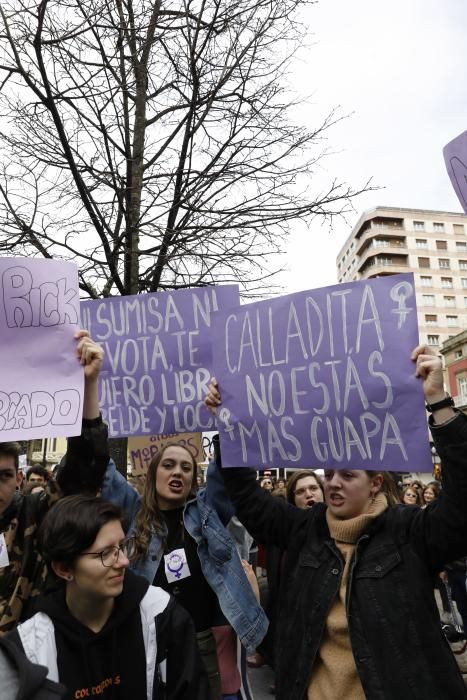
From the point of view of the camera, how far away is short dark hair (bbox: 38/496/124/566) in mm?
1797

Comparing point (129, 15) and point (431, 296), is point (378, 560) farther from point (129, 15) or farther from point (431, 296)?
point (431, 296)

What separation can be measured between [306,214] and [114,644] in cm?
478

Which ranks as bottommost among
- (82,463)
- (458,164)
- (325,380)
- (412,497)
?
(412,497)

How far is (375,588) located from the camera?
1839mm

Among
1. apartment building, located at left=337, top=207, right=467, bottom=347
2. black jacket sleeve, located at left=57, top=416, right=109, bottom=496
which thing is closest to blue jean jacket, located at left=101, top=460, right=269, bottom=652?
black jacket sleeve, located at left=57, top=416, right=109, bottom=496

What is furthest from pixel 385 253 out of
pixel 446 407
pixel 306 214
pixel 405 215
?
pixel 446 407

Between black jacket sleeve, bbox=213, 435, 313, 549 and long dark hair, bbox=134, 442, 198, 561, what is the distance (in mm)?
614

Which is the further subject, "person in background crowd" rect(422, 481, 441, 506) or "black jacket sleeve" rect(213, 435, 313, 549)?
"person in background crowd" rect(422, 481, 441, 506)

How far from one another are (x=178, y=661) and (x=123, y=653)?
168 millimetres

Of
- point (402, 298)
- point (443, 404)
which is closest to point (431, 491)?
point (402, 298)

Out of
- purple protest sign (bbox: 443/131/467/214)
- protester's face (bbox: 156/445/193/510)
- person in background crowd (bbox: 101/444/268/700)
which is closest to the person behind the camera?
purple protest sign (bbox: 443/131/467/214)

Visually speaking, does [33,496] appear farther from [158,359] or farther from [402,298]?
[402,298]

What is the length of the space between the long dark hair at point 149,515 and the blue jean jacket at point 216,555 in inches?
1.2

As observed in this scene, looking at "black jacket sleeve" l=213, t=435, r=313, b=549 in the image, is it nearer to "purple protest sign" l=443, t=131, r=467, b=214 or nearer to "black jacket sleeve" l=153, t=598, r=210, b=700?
"black jacket sleeve" l=153, t=598, r=210, b=700
